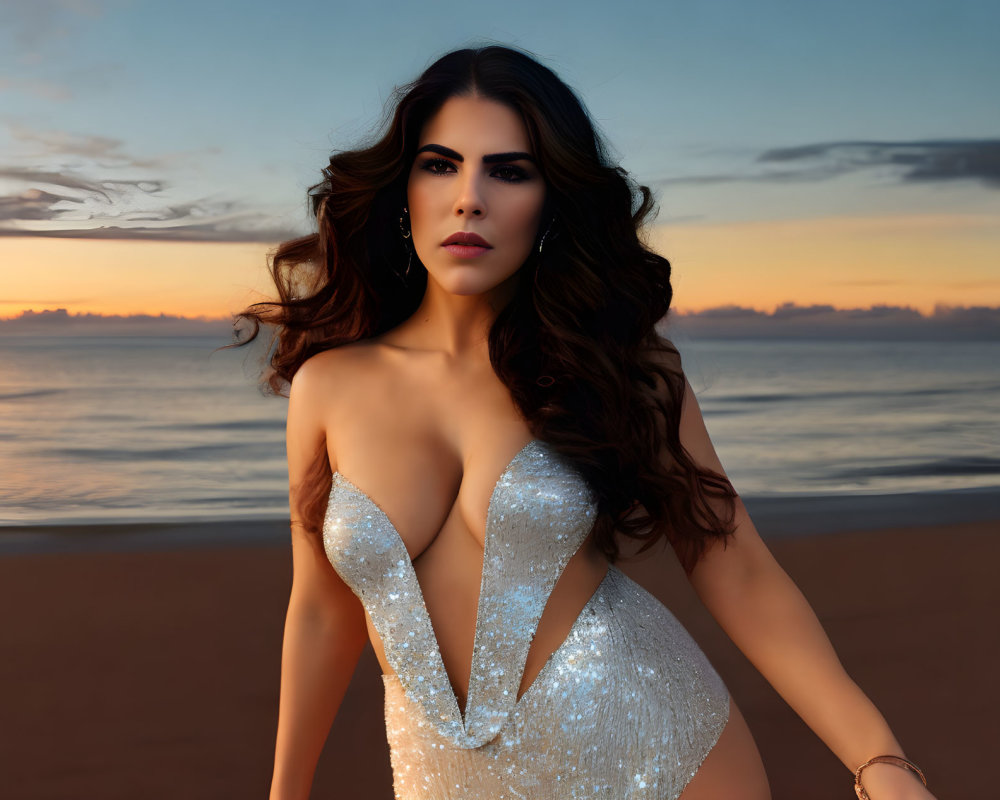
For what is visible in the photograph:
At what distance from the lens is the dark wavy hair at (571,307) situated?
180 centimetres

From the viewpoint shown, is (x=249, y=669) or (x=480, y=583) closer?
(x=480, y=583)

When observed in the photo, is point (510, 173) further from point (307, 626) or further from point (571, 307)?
point (307, 626)

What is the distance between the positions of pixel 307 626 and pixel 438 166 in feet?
2.75

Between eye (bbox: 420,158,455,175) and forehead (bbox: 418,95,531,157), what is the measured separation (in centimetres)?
3

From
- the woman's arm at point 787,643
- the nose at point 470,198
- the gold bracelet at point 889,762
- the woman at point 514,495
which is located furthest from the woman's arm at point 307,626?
the gold bracelet at point 889,762

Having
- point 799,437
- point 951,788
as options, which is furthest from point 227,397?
point 951,788

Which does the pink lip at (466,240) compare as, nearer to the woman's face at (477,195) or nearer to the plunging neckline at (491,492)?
the woman's face at (477,195)

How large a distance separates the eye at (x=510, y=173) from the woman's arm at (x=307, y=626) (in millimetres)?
475

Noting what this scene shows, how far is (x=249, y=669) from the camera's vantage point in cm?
414

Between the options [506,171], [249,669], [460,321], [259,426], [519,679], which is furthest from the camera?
[259,426]

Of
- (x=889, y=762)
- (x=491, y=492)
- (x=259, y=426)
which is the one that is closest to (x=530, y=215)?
(x=491, y=492)

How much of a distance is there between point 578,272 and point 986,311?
1245cm

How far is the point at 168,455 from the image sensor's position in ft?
30.1

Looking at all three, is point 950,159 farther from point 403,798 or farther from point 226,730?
point 403,798
